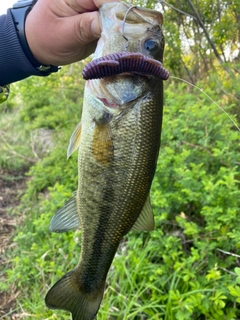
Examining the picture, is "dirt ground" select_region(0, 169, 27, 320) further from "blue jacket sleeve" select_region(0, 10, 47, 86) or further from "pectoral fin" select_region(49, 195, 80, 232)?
"blue jacket sleeve" select_region(0, 10, 47, 86)

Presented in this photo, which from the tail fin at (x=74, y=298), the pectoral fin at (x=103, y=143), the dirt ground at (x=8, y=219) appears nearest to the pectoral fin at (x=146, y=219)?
the pectoral fin at (x=103, y=143)

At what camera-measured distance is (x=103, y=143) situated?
4.99 feet

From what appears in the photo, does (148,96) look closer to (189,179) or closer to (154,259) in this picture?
(189,179)

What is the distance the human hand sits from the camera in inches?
68.4

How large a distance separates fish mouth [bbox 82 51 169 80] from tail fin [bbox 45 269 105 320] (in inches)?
38.9

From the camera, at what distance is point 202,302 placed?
86.7 inches

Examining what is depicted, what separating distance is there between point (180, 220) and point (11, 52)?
5.13 feet

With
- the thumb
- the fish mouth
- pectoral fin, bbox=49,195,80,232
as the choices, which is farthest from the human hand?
pectoral fin, bbox=49,195,80,232

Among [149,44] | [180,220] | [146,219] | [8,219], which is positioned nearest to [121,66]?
[149,44]

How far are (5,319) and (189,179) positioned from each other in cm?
190

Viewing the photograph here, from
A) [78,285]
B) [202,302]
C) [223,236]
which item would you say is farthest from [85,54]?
[202,302]

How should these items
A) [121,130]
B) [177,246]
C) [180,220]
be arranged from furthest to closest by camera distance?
[177,246] < [180,220] < [121,130]

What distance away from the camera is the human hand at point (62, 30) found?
5.70 ft

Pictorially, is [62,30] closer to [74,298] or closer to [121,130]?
[121,130]
